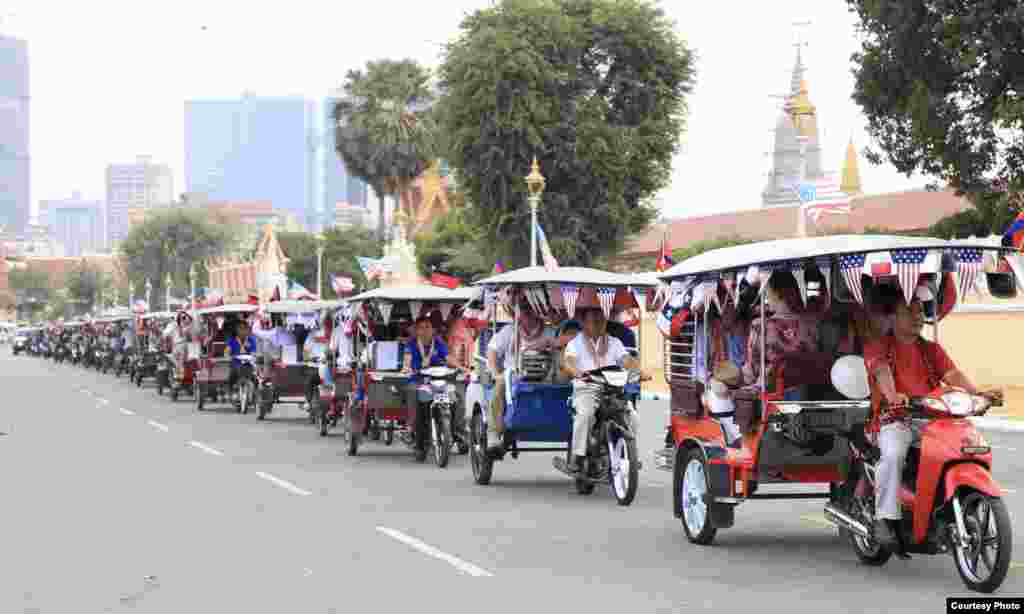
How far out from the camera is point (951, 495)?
9547 mm

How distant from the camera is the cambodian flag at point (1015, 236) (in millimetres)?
10391

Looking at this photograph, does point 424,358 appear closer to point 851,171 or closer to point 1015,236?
point 1015,236

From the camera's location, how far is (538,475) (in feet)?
61.0

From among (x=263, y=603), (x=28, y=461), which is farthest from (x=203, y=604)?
(x=28, y=461)

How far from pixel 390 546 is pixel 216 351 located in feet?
81.3

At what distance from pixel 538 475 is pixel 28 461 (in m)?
6.38

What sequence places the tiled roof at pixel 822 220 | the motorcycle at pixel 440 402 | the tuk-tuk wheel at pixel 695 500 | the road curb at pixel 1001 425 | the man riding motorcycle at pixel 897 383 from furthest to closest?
the tiled roof at pixel 822 220
the road curb at pixel 1001 425
the motorcycle at pixel 440 402
the tuk-tuk wheel at pixel 695 500
the man riding motorcycle at pixel 897 383

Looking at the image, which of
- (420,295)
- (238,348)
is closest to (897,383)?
(420,295)

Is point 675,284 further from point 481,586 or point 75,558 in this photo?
point 75,558

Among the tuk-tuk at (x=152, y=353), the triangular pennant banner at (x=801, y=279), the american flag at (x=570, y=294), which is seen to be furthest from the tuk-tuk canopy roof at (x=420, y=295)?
the tuk-tuk at (x=152, y=353)

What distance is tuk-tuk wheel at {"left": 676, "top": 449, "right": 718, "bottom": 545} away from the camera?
11.9 metres

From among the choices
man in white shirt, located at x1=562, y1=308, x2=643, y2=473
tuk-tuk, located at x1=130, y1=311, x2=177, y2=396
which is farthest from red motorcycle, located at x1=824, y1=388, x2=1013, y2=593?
tuk-tuk, located at x1=130, y1=311, x2=177, y2=396

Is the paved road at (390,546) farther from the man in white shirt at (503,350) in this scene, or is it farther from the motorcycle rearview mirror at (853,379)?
the motorcycle rearview mirror at (853,379)

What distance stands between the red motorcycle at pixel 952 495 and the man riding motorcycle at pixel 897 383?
87 millimetres
